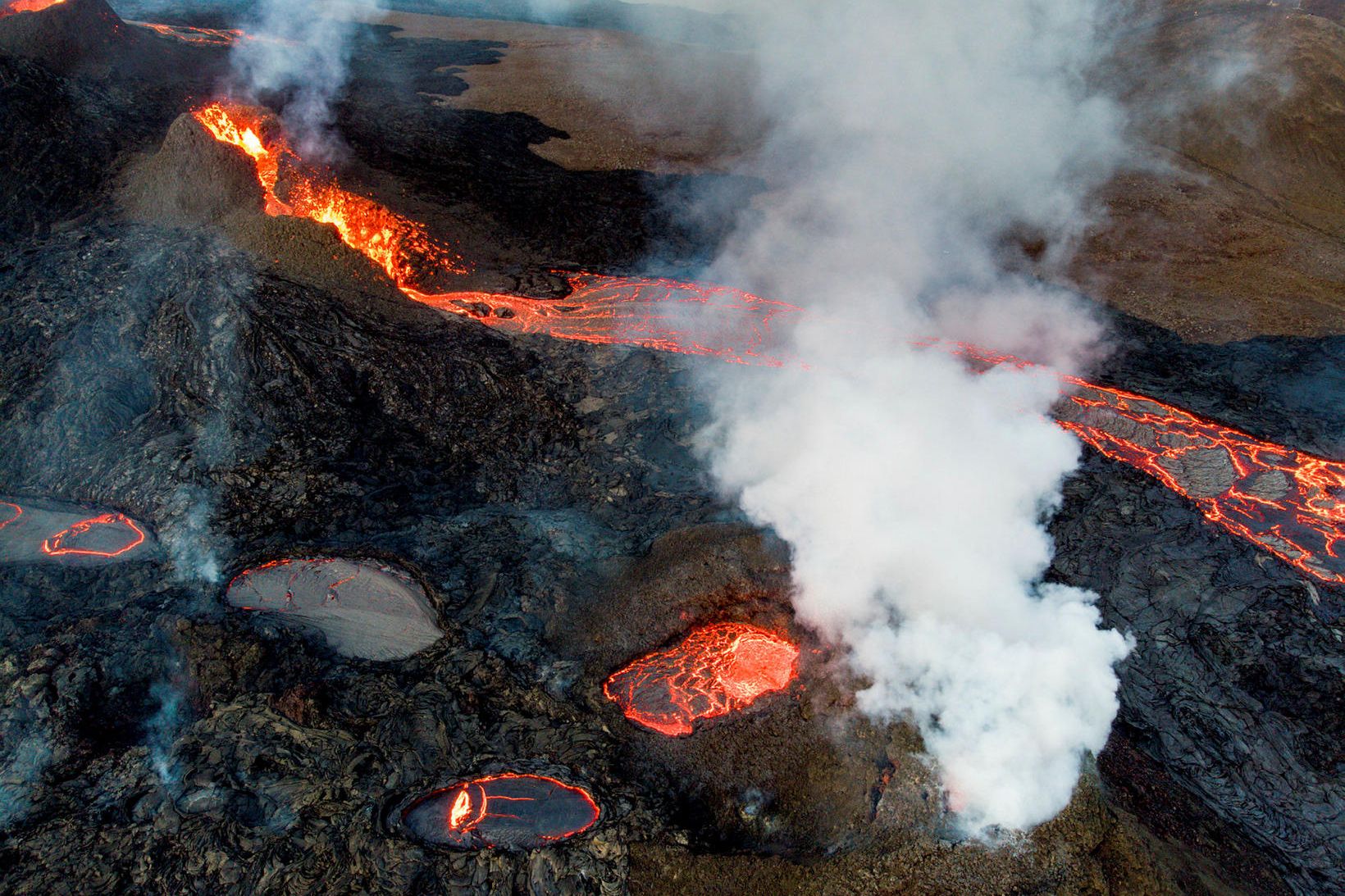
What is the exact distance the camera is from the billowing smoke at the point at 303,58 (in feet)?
53.7

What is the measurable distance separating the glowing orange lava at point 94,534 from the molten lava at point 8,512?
0.66 meters

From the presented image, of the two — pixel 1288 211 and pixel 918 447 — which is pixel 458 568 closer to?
pixel 918 447

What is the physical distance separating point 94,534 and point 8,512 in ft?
4.06

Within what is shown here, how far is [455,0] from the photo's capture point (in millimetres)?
29688

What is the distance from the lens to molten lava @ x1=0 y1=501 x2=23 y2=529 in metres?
8.46

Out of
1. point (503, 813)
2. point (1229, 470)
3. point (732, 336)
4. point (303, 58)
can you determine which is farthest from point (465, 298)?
point (303, 58)

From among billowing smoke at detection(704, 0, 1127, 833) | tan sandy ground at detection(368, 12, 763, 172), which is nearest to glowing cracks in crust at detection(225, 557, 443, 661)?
billowing smoke at detection(704, 0, 1127, 833)

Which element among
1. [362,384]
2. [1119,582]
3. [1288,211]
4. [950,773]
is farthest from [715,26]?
[950,773]

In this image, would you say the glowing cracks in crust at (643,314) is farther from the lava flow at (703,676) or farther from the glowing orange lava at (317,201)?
the lava flow at (703,676)

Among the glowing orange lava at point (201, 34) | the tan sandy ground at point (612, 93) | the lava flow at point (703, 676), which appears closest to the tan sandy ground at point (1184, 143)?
the tan sandy ground at point (612, 93)

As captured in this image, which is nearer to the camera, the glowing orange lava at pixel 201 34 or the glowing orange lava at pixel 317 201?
the glowing orange lava at pixel 317 201

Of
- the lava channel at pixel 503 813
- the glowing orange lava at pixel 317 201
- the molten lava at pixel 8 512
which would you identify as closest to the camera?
the lava channel at pixel 503 813

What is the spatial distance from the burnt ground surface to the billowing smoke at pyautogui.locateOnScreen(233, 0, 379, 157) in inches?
182

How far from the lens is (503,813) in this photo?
592 centimetres
